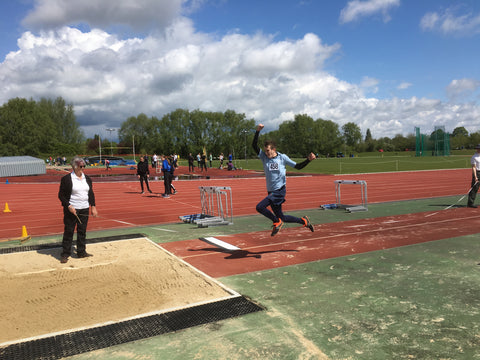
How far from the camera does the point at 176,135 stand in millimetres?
107312

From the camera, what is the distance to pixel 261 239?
8.06 metres

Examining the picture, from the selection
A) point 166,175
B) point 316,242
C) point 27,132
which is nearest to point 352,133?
point 27,132

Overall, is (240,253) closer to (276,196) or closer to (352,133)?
(276,196)

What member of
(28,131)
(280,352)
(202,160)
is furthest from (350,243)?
(28,131)

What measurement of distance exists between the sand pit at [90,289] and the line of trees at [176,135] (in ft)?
269

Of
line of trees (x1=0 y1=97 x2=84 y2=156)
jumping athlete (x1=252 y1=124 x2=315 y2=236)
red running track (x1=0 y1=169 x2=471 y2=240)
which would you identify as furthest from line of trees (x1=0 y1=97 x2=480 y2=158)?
jumping athlete (x1=252 y1=124 x2=315 y2=236)

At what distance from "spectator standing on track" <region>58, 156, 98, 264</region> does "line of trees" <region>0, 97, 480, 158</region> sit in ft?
267

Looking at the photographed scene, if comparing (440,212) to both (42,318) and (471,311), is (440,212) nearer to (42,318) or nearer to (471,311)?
(471,311)

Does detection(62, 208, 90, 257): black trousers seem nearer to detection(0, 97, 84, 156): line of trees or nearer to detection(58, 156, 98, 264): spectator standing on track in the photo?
detection(58, 156, 98, 264): spectator standing on track

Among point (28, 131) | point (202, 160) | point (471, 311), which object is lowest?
point (471, 311)

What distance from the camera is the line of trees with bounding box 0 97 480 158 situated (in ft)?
254

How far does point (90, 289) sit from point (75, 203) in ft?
6.85

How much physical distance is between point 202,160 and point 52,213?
937 inches

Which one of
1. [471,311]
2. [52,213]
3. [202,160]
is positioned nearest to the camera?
[471,311]
